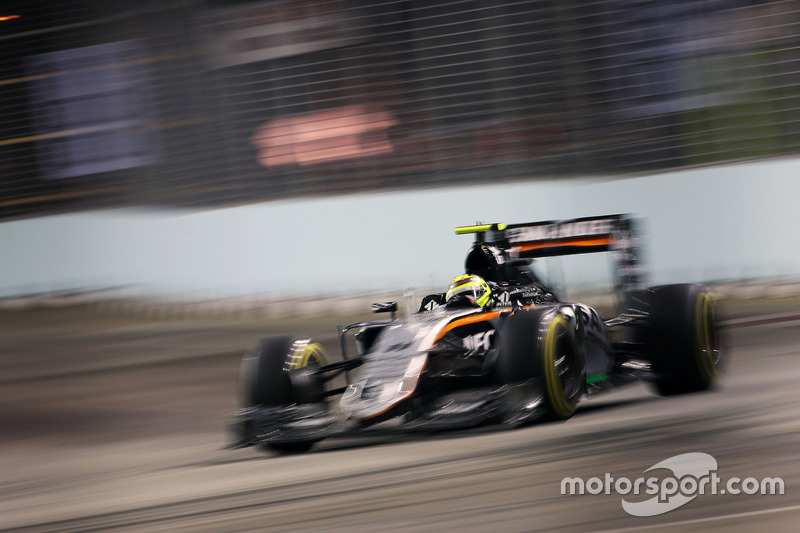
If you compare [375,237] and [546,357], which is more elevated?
[375,237]

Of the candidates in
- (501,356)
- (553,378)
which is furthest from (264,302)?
(553,378)

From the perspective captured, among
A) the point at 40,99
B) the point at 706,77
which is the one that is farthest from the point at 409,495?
the point at 40,99

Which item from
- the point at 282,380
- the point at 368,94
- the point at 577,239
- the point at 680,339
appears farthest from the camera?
the point at 368,94

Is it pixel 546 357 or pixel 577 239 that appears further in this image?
pixel 577 239

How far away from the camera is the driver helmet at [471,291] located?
311 inches

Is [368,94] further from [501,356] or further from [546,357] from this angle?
[546,357]

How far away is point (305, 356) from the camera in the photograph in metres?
7.82

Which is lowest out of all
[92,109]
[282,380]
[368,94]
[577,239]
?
[282,380]

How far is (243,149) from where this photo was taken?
16.9 m

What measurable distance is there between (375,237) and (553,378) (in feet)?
27.5

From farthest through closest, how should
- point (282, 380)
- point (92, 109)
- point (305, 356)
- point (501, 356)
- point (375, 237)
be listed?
point (92, 109), point (375, 237), point (305, 356), point (282, 380), point (501, 356)

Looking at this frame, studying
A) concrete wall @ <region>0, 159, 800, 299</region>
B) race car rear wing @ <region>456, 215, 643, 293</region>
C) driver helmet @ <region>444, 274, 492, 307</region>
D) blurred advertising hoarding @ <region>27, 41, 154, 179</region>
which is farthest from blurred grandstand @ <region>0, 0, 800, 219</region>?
driver helmet @ <region>444, 274, 492, 307</region>

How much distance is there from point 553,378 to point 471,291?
3.55ft

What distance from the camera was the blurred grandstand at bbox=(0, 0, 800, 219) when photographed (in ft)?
46.0
